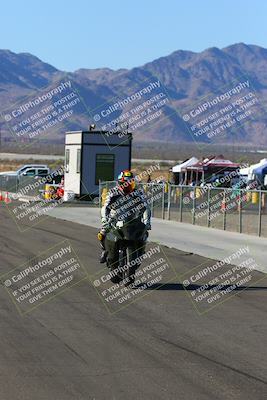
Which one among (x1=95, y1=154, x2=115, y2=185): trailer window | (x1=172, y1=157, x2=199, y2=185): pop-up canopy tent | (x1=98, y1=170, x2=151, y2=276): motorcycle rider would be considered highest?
(x1=98, y1=170, x2=151, y2=276): motorcycle rider

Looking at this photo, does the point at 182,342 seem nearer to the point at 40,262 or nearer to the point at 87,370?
the point at 87,370

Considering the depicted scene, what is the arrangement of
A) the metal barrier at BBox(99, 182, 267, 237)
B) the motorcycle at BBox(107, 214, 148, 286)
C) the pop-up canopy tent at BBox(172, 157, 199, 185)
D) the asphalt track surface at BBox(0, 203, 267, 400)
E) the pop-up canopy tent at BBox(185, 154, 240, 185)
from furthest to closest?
the pop-up canopy tent at BBox(172, 157, 199, 185) → the pop-up canopy tent at BBox(185, 154, 240, 185) → the metal barrier at BBox(99, 182, 267, 237) → the motorcycle at BBox(107, 214, 148, 286) → the asphalt track surface at BBox(0, 203, 267, 400)

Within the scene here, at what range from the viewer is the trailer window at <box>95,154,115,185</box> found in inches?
1739

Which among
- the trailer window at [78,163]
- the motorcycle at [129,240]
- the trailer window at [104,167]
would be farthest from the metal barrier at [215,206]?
the motorcycle at [129,240]

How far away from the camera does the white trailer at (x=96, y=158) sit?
4406 cm

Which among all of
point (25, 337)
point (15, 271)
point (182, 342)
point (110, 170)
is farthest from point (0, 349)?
point (110, 170)

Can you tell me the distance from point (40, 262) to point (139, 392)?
10.0 meters

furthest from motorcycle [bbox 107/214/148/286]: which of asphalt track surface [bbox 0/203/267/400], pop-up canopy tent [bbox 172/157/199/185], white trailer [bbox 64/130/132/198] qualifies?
pop-up canopy tent [bbox 172/157/199/185]

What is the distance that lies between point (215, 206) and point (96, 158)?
1610 centimetres

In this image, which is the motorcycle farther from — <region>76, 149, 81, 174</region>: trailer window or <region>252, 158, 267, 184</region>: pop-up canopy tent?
<region>252, 158, 267, 184</region>: pop-up canopy tent

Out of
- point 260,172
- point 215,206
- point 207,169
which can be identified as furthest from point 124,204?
point 207,169

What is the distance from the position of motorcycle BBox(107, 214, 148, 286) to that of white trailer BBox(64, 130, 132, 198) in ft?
98.0

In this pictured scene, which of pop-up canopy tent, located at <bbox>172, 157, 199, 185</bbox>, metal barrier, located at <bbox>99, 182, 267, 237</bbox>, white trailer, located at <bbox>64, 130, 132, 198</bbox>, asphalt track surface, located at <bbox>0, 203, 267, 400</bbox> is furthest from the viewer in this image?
pop-up canopy tent, located at <bbox>172, 157, 199, 185</bbox>

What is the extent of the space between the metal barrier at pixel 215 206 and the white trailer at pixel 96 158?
32.4 ft
